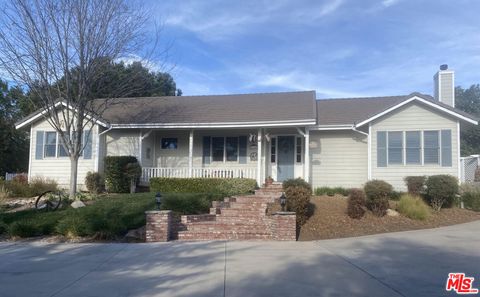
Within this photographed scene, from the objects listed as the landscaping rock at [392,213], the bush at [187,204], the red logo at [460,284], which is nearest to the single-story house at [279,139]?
the landscaping rock at [392,213]

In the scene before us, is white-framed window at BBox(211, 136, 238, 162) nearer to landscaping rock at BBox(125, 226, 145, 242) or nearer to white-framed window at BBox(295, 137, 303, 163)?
white-framed window at BBox(295, 137, 303, 163)

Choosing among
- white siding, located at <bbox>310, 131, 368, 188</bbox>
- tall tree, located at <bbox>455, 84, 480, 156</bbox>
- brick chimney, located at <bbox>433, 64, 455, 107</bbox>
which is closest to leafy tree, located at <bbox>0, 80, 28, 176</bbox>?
white siding, located at <bbox>310, 131, 368, 188</bbox>

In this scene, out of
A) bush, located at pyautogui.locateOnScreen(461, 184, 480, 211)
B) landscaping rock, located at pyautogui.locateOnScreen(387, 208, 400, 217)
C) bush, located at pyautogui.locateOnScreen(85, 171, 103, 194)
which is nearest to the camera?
landscaping rock, located at pyautogui.locateOnScreen(387, 208, 400, 217)

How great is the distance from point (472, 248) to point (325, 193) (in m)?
8.30

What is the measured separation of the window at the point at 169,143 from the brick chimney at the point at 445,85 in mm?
13194

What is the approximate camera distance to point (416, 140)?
17.1 m

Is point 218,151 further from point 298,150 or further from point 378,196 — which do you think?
point 378,196

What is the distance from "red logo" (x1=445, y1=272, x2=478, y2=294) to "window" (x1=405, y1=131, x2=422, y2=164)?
1116 centimetres

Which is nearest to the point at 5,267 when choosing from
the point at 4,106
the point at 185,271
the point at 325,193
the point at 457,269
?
the point at 185,271

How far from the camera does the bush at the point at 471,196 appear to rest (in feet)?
48.6

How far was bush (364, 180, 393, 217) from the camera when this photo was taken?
1289cm

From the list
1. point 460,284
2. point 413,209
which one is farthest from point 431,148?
point 460,284

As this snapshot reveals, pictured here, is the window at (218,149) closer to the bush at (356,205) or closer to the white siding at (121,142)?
the white siding at (121,142)

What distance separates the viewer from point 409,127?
17234 millimetres
